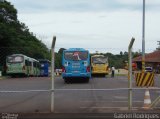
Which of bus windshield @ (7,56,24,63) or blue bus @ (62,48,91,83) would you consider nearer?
blue bus @ (62,48,91,83)

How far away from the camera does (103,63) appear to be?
213 ft

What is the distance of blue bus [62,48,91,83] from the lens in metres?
40.2

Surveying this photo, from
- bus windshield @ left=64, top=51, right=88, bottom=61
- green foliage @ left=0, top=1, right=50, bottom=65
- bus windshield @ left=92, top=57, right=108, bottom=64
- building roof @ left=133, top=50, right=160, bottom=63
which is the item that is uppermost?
green foliage @ left=0, top=1, right=50, bottom=65

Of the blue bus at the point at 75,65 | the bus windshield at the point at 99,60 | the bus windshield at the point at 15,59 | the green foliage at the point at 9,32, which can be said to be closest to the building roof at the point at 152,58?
the green foliage at the point at 9,32

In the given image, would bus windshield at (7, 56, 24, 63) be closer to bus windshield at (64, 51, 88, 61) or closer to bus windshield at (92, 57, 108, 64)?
bus windshield at (92, 57, 108, 64)

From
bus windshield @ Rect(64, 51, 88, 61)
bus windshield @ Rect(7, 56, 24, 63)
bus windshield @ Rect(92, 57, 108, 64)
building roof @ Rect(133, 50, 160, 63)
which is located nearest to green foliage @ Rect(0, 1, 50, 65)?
bus windshield @ Rect(7, 56, 24, 63)

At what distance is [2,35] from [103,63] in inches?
988

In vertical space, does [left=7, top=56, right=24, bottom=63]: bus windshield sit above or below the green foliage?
below

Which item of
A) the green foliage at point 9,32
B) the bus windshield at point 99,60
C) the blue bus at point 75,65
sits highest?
the green foliage at point 9,32

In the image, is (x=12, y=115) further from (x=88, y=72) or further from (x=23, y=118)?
(x=88, y=72)

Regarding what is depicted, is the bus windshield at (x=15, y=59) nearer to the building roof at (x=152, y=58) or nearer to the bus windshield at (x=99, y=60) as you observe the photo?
the bus windshield at (x=99, y=60)

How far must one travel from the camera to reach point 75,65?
1585 inches

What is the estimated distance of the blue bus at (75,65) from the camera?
132 feet

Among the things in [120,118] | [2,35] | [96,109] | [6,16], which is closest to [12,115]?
[120,118]
